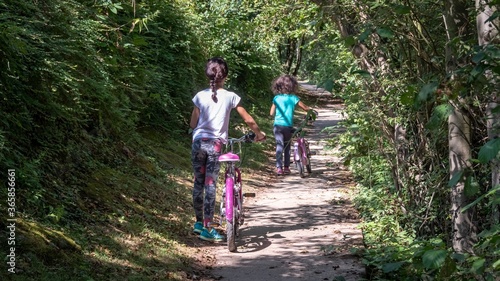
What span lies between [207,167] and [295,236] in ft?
4.96

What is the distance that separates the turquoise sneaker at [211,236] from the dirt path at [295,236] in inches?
4.6

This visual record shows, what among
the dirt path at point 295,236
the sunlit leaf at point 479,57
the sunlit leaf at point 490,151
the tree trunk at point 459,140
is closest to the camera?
the sunlit leaf at point 490,151

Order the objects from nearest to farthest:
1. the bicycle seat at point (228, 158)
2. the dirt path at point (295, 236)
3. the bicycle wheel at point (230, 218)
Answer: the dirt path at point (295, 236) → the bicycle wheel at point (230, 218) → the bicycle seat at point (228, 158)

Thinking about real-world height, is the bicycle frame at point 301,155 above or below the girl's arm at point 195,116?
below

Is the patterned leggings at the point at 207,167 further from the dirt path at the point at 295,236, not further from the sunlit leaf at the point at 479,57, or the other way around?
the sunlit leaf at the point at 479,57

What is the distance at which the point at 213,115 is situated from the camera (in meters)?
7.27

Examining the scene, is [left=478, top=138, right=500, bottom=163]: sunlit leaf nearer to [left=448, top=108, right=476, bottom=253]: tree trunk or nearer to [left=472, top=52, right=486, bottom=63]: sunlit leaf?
[left=472, top=52, right=486, bottom=63]: sunlit leaf

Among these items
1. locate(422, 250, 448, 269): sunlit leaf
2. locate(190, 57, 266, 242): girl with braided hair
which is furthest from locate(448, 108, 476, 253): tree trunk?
locate(190, 57, 266, 242): girl with braided hair

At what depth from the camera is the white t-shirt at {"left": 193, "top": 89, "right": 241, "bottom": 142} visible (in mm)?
7266

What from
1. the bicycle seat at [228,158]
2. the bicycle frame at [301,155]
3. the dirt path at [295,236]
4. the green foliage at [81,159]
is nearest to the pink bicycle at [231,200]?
the bicycle seat at [228,158]

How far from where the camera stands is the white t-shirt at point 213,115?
23.8 ft

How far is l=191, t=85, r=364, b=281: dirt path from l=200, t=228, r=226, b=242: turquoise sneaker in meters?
0.12

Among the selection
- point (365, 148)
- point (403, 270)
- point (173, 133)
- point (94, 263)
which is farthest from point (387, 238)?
point (173, 133)

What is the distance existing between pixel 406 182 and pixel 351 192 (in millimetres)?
3339
